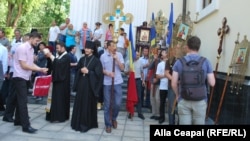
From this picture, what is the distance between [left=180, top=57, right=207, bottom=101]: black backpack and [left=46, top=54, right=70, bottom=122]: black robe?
153 inches

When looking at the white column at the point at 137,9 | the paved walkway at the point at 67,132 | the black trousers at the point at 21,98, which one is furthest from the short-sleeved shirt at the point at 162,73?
the white column at the point at 137,9

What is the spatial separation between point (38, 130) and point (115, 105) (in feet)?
5.50

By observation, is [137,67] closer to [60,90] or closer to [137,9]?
[60,90]

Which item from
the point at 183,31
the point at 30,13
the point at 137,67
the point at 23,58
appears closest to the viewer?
the point at 23,58

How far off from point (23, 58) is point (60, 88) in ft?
5.35

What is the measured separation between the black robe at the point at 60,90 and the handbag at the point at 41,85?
1.07ft

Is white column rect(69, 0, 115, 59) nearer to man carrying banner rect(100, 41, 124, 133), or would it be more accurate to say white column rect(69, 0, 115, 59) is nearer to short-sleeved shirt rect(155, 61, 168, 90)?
short-sleeved shirt rect(155, 61, 168, 90)

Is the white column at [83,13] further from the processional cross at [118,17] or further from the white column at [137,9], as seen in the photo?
the processional cross at [118,17]

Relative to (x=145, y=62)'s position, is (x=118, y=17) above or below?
above

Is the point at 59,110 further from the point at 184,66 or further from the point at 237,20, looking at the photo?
the point at 237,20

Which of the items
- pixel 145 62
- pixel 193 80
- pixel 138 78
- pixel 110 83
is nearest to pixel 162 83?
pixel 138 78

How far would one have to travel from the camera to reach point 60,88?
26.2ft

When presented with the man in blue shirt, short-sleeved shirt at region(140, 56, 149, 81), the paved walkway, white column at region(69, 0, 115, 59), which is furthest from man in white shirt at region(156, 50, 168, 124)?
white column at region(69, 0, 115, 59)

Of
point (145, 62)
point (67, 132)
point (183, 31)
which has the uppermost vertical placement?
point (183, 31)
